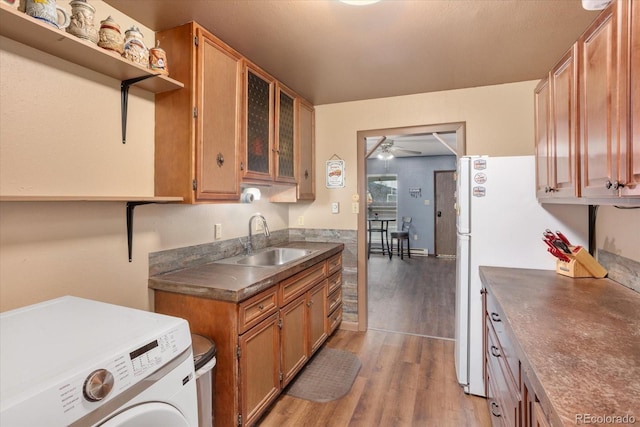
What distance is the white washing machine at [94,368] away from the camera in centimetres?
68

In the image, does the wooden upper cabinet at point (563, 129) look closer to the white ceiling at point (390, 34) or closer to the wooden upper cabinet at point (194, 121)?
the white ceiling at point (390, 34)

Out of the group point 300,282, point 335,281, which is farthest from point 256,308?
point 335,281

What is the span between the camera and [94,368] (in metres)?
0.77

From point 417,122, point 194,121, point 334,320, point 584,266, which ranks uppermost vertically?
point 417,122

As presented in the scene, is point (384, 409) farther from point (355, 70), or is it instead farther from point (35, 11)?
point (35, 11)

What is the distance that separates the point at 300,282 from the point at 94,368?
5.16 ft

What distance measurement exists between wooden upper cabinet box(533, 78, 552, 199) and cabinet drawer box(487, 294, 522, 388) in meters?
0.72

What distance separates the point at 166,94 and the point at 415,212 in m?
6.48

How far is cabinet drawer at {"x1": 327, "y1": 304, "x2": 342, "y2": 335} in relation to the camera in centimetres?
288

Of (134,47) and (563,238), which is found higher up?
(134,47)

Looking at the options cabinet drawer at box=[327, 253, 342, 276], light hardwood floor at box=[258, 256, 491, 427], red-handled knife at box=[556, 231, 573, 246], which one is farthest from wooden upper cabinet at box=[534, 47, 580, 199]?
cabinet drawer at box=[327, 253, 342, 276]

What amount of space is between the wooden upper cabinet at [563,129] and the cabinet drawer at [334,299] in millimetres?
1896

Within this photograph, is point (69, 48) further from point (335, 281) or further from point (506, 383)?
point (335, 281)

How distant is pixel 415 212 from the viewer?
743cm
